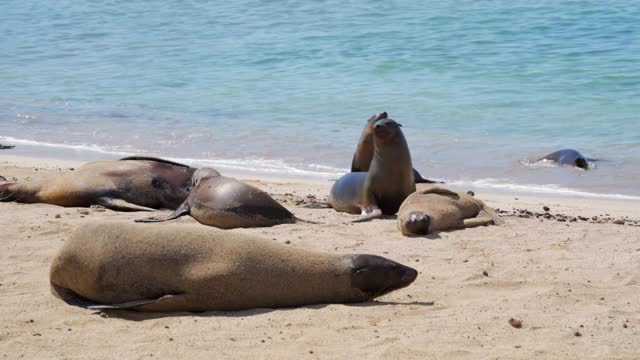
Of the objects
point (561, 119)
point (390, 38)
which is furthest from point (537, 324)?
point (390, 38)

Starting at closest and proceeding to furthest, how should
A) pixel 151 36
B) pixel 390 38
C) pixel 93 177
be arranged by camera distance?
pixel 93 177
pixel 390 38
pixel 151 36

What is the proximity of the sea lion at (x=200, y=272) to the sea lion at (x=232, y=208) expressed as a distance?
1.71 meters

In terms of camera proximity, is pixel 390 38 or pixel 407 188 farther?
pixel 390 38

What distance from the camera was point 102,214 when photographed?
6.92 m

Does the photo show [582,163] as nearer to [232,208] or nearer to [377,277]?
Answer: [232,208]

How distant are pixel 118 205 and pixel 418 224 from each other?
6.65ft

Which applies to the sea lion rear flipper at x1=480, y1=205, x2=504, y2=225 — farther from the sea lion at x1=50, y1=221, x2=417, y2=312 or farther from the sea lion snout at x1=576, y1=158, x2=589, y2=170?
the sea lion snout at x1=576, y1=158, x2=589, y2=170

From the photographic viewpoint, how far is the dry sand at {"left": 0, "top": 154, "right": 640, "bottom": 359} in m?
4.06

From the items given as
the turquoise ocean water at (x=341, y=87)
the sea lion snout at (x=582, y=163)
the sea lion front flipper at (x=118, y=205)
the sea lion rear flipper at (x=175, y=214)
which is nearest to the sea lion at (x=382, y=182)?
the sea lion rear flipper at (x=175, y=214)

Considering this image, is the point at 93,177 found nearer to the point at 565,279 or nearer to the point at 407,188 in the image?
the point at 407,188

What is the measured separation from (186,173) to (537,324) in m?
3.72

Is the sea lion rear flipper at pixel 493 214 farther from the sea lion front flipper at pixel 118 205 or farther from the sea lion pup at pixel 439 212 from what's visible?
the sea lion front flipper at pixel 118 205

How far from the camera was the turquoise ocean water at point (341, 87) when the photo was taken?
34.4 feet

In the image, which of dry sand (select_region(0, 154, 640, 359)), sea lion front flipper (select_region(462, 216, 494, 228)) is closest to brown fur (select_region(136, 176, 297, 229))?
dry sand (select_region(0, 154, 640, 359))
